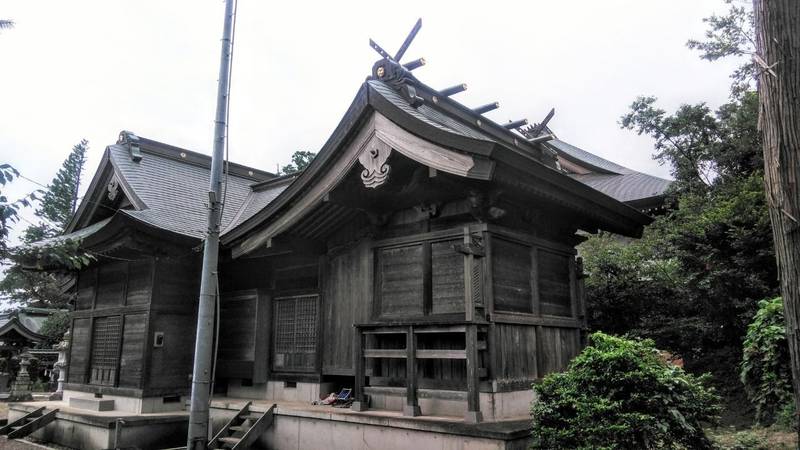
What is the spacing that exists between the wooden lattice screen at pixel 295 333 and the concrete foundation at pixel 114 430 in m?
2.15

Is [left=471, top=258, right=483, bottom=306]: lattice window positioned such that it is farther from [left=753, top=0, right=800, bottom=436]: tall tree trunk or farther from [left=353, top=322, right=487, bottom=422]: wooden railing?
[left=753, top=0, right=800, bottom=436]: tall tree trunk

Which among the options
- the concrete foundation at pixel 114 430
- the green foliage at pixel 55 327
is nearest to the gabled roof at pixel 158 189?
the concrete foundation at pixel 114 430

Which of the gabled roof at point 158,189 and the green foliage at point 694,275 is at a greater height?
the gabled roof at point 158,189

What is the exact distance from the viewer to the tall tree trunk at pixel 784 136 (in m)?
4.20

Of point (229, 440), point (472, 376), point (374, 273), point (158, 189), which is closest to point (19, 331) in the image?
point (158, 189)

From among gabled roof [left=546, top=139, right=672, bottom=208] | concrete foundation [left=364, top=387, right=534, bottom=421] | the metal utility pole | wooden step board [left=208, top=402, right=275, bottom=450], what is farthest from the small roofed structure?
gabled roof [left=546, top=139, right=672, bottom=208]

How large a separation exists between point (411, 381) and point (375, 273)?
1938 millimetres

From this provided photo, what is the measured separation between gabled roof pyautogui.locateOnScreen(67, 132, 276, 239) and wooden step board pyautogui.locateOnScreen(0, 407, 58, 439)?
12.3 ft

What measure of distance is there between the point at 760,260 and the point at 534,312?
5447 millimetres

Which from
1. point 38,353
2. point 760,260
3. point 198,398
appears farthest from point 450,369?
point 38,353

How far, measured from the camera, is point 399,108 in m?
6.89

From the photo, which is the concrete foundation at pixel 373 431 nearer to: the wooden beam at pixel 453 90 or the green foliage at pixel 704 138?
the wooden beam at pixel 453 90

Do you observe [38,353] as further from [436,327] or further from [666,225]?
[666,225]

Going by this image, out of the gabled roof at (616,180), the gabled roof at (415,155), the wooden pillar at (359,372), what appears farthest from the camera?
the gabled roof at (616,180)
